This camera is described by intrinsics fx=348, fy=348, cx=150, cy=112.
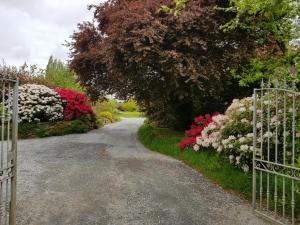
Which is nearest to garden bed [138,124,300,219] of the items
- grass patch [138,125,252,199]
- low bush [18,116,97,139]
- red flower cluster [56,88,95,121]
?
grass patch [138,125,252,199]

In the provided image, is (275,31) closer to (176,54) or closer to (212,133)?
(176,54)

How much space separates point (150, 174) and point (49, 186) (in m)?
2.14

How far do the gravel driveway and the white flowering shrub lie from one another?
237 inches

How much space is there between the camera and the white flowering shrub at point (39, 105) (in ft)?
48.7

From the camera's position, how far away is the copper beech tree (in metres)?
10.2

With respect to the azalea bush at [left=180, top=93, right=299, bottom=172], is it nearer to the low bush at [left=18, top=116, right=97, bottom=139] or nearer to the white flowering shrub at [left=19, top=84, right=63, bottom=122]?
the low bush at [left=18, top=116, right=97, bottom=139]

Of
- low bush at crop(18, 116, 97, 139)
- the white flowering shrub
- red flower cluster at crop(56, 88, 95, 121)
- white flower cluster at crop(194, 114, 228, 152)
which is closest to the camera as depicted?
white flower cluster at crop(194, 114, 228, 152)

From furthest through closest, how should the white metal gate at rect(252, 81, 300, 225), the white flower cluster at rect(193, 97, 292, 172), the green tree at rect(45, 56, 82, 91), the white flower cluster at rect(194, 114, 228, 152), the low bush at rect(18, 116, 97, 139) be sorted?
the green tree at rect(45, 56, 82, 91), the low bush at rect(18, 116, 97, 139), the white flower cluster at rect(194, 114, 228, 152), the white flower cluster at rect(193, 97, 292, 172), the white metal gate at rect(252, 81, 300, 225)

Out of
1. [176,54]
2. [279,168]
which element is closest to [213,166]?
[279,168]

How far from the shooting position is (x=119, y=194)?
5.96 metres

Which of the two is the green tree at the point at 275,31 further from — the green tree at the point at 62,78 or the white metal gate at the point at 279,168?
the green tree at the point at 62,78

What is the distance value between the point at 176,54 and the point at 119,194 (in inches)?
203

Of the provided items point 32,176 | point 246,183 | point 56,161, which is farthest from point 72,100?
point 246,183

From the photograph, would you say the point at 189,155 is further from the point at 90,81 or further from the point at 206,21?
the point at 90,81
